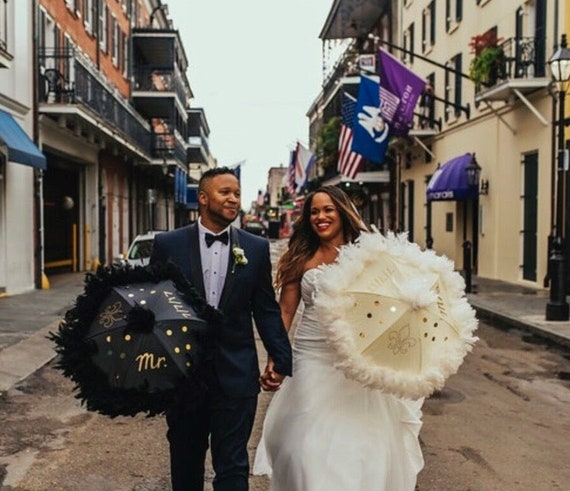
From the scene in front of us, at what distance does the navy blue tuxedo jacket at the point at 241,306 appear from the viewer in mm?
3420

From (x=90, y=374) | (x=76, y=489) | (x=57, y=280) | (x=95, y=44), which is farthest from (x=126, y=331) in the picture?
(x=95, y=44)

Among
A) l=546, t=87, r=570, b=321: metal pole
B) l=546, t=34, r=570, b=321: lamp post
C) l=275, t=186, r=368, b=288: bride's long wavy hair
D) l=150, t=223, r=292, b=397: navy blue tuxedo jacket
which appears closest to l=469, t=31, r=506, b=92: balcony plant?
l=546, t=34, r=570, b=321: lamp post

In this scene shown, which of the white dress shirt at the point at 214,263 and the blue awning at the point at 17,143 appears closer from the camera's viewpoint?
the white dress shirt at the point at 214,263

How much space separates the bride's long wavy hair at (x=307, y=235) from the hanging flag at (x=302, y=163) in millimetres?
37017

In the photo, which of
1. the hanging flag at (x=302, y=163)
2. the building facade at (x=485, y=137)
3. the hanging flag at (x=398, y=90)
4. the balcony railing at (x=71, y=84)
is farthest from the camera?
the hanging flag at (x=302, y=163)

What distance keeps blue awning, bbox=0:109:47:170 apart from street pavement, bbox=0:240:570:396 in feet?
9.21

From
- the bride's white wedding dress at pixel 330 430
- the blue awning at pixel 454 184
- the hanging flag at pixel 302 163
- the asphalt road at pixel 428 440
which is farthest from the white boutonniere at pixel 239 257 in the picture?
the hanging flag at pixel 302 163

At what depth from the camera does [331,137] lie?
41.0 metres

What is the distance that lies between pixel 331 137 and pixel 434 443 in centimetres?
3609

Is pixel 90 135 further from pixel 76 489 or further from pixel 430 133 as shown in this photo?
pixel 76 489

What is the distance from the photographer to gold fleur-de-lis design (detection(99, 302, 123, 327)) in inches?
122

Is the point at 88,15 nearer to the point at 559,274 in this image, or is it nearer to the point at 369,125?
the point at 369,125

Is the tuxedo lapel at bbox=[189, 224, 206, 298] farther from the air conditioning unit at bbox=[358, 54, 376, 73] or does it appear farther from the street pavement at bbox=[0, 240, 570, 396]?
the air conditioning unit at bbox=[358, 54, 376, 73]

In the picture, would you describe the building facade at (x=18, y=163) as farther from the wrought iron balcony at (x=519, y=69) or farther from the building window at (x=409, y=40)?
the building window at (x=409, y=40)
